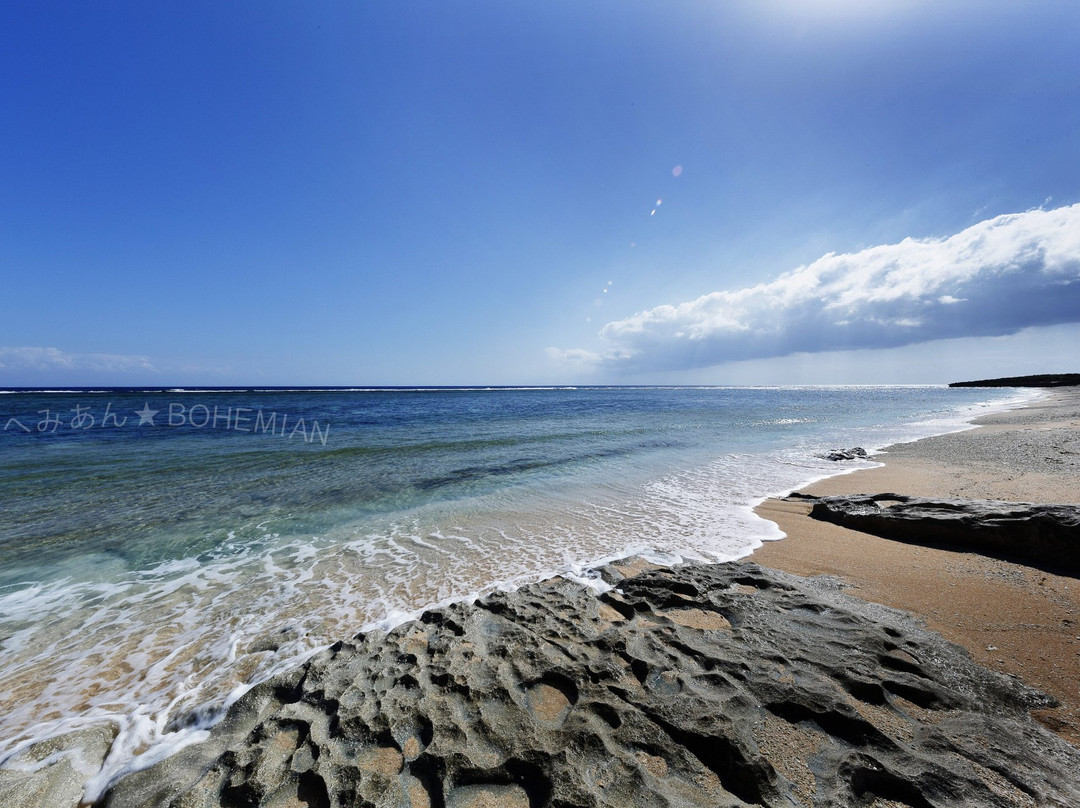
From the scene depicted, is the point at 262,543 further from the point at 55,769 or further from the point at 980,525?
the point at 980,525

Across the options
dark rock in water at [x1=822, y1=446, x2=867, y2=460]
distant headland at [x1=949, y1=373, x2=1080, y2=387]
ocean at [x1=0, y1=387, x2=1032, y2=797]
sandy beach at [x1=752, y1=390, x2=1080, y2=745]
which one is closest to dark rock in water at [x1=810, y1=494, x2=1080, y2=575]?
sandy beach at [x1=752, y1=390, x2=1080, y2=745]

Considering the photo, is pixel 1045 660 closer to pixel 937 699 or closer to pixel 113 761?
pixel 937 699

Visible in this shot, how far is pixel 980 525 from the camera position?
6.04 m

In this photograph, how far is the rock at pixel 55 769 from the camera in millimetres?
2771

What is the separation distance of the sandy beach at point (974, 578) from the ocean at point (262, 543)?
37.7 inches

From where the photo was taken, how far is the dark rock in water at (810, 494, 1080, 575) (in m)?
5.34

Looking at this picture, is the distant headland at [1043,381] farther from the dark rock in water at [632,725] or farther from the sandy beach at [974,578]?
the dark rock in water at [632,725]

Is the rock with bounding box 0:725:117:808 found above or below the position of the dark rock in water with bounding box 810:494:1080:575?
below

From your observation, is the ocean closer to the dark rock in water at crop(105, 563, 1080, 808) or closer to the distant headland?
the dark rock in water at crop(105, 563, 1080, 808)

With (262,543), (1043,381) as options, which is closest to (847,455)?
(262,543)

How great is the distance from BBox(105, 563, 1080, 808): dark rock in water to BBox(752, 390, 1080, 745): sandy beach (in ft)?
1.37

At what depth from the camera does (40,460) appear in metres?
14.6

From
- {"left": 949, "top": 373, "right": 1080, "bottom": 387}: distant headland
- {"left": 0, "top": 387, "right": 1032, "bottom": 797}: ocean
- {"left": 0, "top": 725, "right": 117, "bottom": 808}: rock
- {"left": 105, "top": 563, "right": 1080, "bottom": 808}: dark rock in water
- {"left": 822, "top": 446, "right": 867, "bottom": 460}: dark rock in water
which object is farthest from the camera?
{"left": 949, "top": 373, "right": 1080, "bottom": 387}: distant headland

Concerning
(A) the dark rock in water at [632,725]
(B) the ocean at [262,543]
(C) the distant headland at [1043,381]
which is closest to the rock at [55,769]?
(B) the ocean at [262,543]
